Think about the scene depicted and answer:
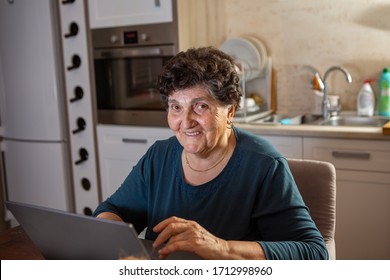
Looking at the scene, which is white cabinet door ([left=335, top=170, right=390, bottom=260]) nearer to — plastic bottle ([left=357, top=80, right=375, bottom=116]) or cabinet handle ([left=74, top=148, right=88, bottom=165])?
plastic bottle ([left=357, top=80, right=375, bottom=116])

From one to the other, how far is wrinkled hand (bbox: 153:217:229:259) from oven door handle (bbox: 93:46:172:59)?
1793 millimetres

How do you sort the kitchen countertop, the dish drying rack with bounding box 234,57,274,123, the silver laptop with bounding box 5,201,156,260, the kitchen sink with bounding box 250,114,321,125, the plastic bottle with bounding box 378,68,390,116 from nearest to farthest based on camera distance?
1. the silver laptop with bounding box 5,201,156,260
2. the kitchen countertop
3. the plastic bottle with bounding box 378,68,390,116
4. the kitchen sink with bounding box 250,114,321,125
5. the dish drying rack with bounding box 234,57,274,123

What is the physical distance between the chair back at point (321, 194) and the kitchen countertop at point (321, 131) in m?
0.90

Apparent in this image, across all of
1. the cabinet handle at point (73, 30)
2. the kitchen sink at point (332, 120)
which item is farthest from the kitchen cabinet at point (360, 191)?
the cabinet handle at point (73, 30)

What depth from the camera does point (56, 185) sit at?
10.6ft

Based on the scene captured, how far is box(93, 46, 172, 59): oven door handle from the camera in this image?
110 inches

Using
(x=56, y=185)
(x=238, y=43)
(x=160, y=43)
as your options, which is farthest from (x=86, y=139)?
(x=238, y=43)

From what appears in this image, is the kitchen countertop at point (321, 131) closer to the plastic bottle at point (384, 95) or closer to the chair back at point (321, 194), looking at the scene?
the plastic bottle at point (384, 95)

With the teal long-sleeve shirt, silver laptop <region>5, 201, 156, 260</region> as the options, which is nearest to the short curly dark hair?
the teal long-sleeve shirt

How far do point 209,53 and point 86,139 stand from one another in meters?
1.90

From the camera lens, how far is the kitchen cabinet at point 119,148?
9.61 feet

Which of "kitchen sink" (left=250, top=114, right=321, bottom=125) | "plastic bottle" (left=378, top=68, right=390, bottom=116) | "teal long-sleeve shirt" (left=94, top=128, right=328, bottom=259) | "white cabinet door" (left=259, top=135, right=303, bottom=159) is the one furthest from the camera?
"kitchen sink" (left=250, top=114, right=321, bottom=125)

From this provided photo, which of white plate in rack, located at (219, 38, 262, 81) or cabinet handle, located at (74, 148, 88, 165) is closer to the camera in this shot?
white plate in rack, located at (219, 38, 262, 81)
